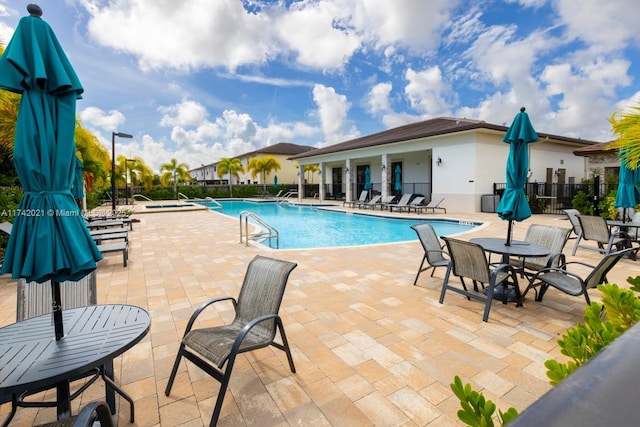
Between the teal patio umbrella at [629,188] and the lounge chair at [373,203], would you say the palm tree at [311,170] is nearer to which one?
the lounge chair at [373,203]

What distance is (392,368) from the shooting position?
9.23 ft

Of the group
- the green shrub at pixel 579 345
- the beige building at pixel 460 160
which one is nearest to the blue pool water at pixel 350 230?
the beige building at pixel 460 160

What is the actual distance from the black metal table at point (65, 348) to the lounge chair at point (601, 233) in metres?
8.24

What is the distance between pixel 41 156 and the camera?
1920 mm

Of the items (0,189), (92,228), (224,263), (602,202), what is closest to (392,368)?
(224,263)

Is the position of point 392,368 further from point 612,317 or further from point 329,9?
point 329,9

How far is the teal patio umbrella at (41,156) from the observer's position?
6.19 ft

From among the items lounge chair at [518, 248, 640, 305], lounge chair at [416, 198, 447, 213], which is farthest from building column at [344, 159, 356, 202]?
lounge chair at [518, 248, 640, 305]

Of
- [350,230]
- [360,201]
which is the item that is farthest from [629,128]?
[360,201]

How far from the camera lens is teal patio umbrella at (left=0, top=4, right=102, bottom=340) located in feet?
6.19

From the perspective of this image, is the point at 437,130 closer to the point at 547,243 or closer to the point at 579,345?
the point at 547,243

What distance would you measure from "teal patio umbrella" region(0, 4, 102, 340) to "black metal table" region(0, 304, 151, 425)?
1.39ft

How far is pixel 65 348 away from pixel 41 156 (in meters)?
1.16

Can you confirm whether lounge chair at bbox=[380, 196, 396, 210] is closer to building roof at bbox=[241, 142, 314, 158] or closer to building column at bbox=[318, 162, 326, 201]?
building column at bbox=[318, 162, 326, 201]
